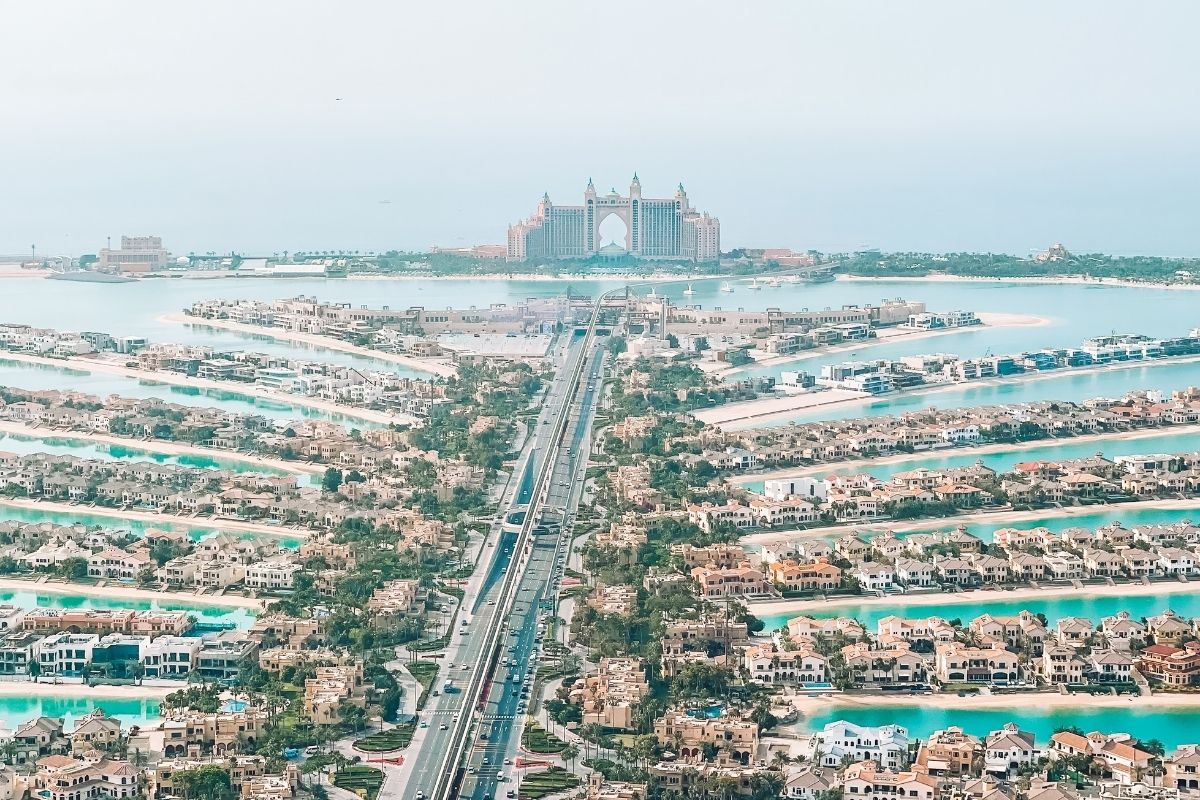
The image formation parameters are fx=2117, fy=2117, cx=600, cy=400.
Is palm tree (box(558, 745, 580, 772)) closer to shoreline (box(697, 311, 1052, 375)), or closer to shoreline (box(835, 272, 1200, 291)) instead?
shoreline (box(697, 311, 1052, 375))

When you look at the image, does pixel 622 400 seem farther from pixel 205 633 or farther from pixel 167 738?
pixel 167 738

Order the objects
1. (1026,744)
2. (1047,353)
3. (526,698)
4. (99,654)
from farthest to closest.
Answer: (1047,353) → (99,654) → (526,698) → (1026,744)

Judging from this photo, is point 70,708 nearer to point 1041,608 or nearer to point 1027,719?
point 1027,719

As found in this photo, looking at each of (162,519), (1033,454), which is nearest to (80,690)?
(162,519)

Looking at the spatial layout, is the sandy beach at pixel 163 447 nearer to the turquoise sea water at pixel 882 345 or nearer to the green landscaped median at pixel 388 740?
the turquoise sea water at pixel 882 345

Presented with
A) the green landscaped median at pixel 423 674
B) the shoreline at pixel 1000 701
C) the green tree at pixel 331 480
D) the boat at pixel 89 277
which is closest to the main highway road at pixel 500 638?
the green landscaped median at pixel 423 674

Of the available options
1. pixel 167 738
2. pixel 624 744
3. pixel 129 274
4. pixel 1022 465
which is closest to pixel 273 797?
pixel 167 738
